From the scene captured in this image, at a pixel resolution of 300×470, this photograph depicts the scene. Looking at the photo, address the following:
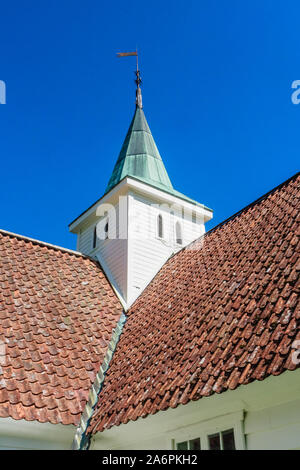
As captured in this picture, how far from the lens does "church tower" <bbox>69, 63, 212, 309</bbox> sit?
12.2m

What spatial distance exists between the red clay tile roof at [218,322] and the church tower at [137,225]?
54.1 inches

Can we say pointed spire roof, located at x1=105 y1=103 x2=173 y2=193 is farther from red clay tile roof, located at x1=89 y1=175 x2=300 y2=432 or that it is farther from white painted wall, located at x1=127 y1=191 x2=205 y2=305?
red clay tile roof, located at x1=89 y1=175 x2=300 y2=432

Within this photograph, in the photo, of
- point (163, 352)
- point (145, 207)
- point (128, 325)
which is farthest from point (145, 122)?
point (163, 352)

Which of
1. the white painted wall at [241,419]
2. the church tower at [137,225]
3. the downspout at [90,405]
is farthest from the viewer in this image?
the church tower at [137,225]

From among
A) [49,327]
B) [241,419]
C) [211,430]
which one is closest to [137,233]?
[49,327]

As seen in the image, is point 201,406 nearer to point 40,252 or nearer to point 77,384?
point 77,384

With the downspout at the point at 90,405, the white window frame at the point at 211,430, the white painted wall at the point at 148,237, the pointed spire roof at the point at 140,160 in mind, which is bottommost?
the white window frame at the point at 211,430

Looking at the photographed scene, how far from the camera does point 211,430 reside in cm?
594

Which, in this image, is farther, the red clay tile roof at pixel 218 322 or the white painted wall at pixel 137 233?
the white painted wall at pixel 137 233

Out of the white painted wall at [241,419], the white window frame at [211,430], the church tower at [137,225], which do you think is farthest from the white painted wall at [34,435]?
the church tower at [137,225]

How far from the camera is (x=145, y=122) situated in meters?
17.4

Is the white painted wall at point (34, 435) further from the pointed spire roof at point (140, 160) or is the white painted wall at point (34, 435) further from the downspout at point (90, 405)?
the pointed spire roof at point (140, 160)

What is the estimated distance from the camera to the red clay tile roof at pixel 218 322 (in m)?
5.54
